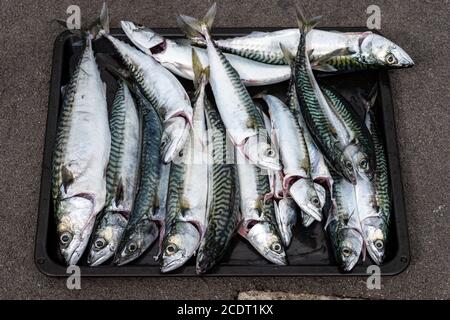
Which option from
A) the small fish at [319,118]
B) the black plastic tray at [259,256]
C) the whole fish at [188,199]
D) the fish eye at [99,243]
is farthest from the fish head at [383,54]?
the fish eye at [99,243]

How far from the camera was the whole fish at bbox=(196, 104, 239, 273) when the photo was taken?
103 inches

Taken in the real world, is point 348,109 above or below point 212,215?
above

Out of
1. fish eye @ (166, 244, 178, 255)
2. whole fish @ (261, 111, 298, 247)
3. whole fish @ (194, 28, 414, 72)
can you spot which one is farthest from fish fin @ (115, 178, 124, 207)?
whole fish @ (194, 28, 414, 72)

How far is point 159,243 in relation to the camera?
109 inches

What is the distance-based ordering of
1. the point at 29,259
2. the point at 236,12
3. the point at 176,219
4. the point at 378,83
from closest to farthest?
the point at 176,219 < the point at 29,259 < the point at 378,83 < the point at 236,12

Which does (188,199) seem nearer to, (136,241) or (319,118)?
(136,241)

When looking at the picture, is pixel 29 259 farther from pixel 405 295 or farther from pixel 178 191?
pixel 405 295

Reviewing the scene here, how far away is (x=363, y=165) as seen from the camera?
2.79 metres

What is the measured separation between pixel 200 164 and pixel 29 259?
3.33ft

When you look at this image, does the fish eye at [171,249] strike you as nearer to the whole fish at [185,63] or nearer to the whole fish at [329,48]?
the whole fish at [185,63]

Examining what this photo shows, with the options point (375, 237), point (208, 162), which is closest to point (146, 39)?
point (208, 162)

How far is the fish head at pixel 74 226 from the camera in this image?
266cm

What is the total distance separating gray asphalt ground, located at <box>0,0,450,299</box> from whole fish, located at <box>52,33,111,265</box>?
0.32m
